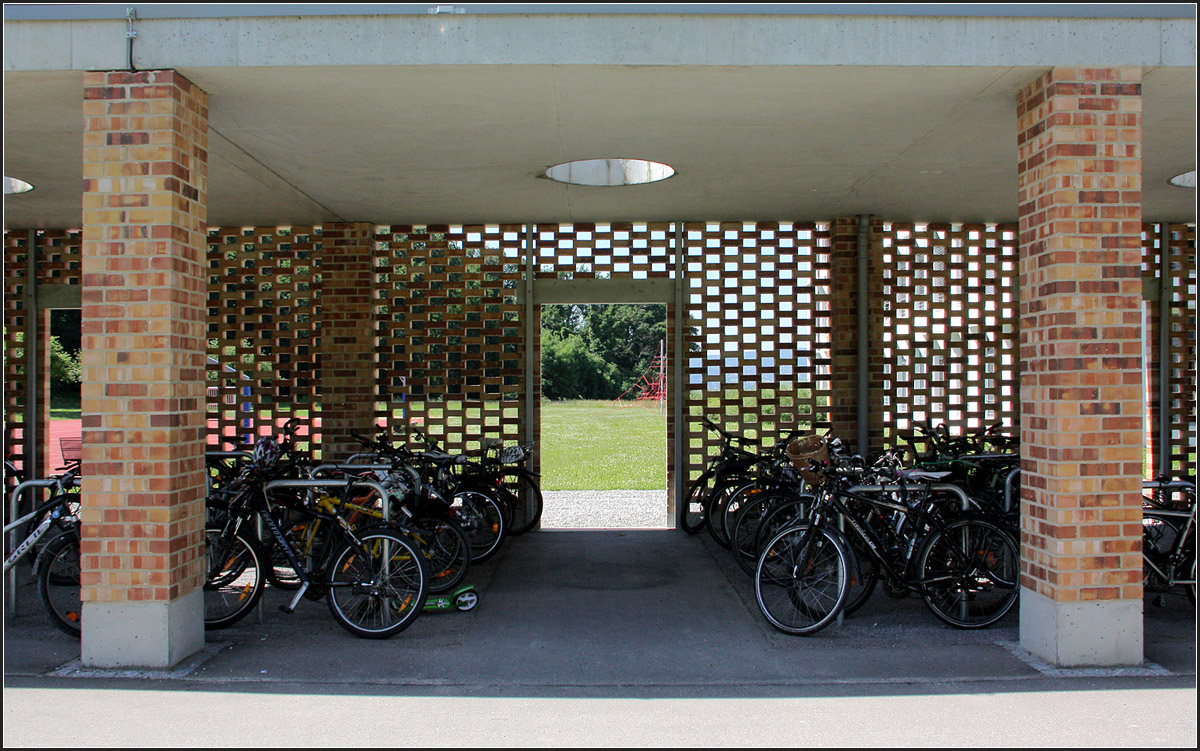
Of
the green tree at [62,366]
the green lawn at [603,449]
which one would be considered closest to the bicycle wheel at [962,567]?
the green lawn at [603,449]

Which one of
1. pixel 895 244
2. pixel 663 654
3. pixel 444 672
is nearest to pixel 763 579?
pixel 663 654

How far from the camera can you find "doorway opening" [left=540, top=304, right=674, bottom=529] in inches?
392

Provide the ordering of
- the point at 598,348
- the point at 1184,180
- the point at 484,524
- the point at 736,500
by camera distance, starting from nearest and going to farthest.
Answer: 1. the point at 1184,180
2. the point at 484,524
3. the point at 736,500
4. the point at 598,348

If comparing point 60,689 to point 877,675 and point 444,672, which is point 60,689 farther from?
point 877,675

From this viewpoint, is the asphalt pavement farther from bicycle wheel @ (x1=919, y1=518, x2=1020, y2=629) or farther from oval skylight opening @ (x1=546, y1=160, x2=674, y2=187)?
oval skylight opening @ (x1=546, y1=160, x2=674, y2=187)

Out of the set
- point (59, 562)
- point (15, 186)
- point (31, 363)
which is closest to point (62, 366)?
point (31, 363)

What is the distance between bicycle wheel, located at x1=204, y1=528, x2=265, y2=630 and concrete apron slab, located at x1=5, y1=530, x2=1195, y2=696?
0.33 ft

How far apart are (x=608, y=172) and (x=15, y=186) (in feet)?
15.1

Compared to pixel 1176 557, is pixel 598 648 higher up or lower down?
lower down

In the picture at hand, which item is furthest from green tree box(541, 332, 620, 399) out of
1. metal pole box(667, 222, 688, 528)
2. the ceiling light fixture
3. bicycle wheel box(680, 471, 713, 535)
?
the ceiling light fixture

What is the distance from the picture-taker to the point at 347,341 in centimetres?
770

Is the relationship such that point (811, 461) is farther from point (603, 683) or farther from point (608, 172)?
point (608, 172)

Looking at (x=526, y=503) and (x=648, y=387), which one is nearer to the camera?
(x=526, y=503)

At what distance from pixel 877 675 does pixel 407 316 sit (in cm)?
541
